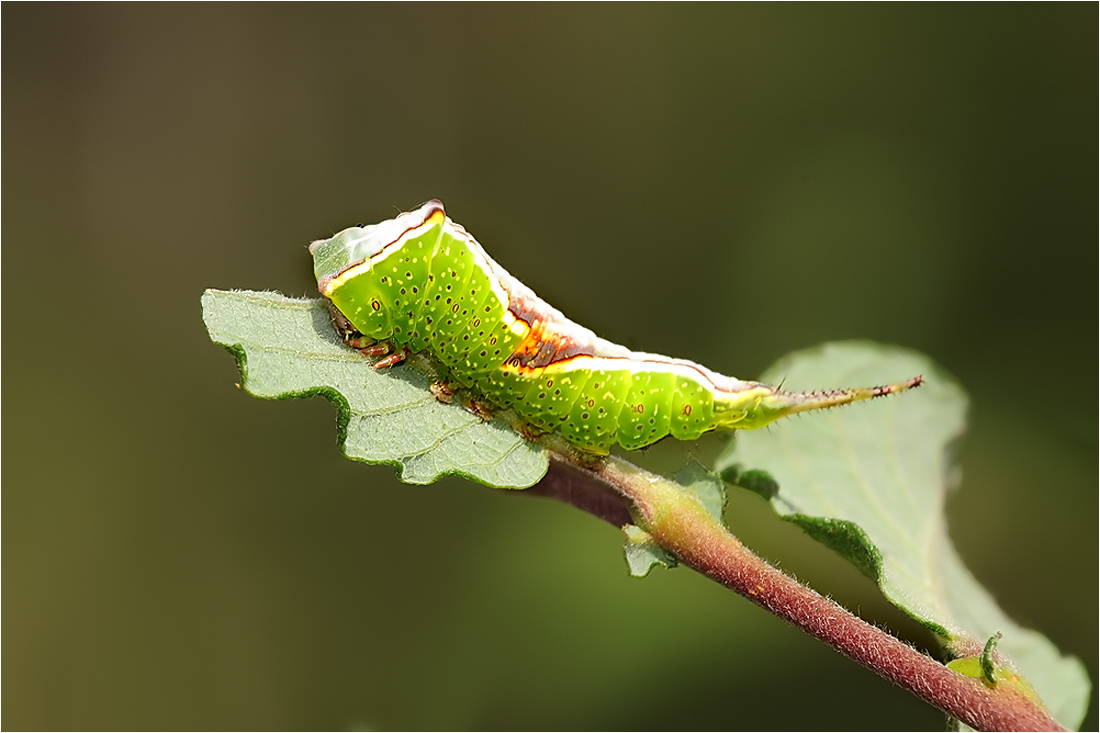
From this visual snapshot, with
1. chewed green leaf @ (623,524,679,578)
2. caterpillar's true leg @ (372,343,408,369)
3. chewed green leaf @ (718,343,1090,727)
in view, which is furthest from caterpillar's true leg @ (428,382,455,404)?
chewed green leaf @ (718,343,1090,727)

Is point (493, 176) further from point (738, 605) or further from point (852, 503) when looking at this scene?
point (852, 503)

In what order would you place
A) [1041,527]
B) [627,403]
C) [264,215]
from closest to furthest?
1. [627,403]
2. [1041,527]
3. [264,215]

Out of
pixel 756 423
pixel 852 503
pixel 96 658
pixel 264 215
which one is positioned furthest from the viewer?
pixel 264 215

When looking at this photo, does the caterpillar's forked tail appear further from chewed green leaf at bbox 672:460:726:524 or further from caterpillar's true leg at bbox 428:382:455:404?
caterpillar's true leg at bbox 428:382:455:404

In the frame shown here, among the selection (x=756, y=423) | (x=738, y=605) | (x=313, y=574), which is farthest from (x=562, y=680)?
(x=756, y=423)

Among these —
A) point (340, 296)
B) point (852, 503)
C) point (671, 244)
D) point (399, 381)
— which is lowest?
point (852, 503)

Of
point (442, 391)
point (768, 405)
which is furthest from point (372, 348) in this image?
point (768, 405)

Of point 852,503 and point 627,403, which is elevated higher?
point 627,403
